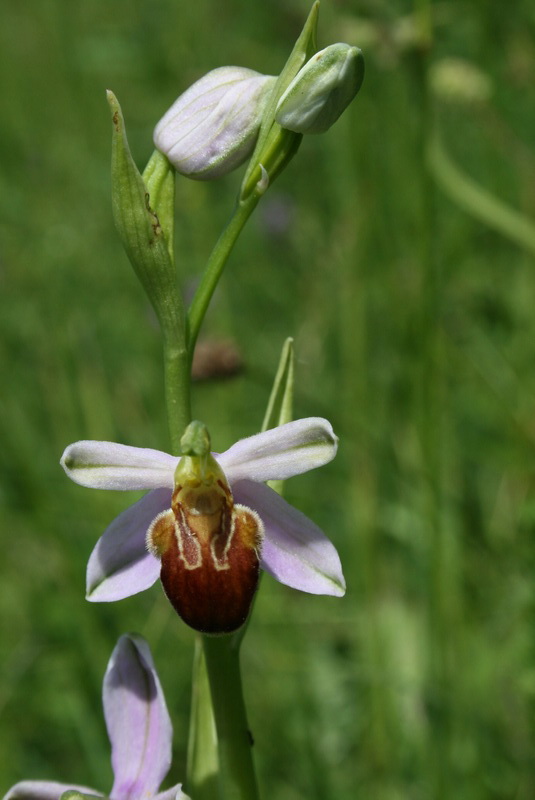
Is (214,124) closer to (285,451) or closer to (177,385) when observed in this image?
(177,385)

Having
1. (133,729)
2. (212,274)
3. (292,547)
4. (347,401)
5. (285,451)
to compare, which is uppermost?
(212,274)

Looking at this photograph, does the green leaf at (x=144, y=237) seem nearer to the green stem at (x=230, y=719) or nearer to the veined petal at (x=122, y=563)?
the veined petal at (x=122, y=563)

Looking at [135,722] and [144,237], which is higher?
[144,237]

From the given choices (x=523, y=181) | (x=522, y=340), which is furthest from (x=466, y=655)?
(x=523, y=181)

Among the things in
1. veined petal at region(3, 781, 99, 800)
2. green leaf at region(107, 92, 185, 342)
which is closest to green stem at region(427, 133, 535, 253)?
green leaf at region(107, 92, 185, 342)

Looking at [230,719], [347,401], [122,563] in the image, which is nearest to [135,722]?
[230,719]

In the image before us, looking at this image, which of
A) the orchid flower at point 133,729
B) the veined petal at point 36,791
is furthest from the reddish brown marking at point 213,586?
the veined petal at point 36,791
